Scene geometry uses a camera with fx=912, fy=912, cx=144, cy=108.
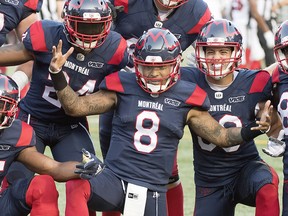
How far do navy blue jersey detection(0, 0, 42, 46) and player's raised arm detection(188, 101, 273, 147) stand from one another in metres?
1.69

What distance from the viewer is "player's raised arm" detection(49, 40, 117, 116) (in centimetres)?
514

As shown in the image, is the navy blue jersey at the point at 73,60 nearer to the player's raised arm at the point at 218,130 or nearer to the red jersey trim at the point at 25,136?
the red jersey trim at the point at 25,136

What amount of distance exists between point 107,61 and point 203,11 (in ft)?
3.05

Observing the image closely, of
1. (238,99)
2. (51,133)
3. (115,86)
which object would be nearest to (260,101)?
(238,99)

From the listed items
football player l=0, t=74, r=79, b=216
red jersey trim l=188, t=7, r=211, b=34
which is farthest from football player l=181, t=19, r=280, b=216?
football player l=0, t=74, r=79, b=216

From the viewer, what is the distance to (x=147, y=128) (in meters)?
5.22

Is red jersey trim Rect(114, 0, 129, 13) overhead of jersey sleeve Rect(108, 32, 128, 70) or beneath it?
overhead

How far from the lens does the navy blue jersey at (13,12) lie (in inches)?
248

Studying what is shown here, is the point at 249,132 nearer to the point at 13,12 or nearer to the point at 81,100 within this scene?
the point at 81,100

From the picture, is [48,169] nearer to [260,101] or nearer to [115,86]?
[115,86]

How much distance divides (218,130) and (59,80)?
3.15 ft

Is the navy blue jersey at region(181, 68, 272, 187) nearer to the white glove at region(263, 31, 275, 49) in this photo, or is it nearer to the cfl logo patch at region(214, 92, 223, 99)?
→ the cfl logo patch at region(214, 92, 223, 99)

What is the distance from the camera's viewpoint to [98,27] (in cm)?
539

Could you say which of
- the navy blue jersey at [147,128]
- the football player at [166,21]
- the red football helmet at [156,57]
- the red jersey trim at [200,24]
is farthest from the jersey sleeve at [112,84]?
the red jersey trim at [200,24]
